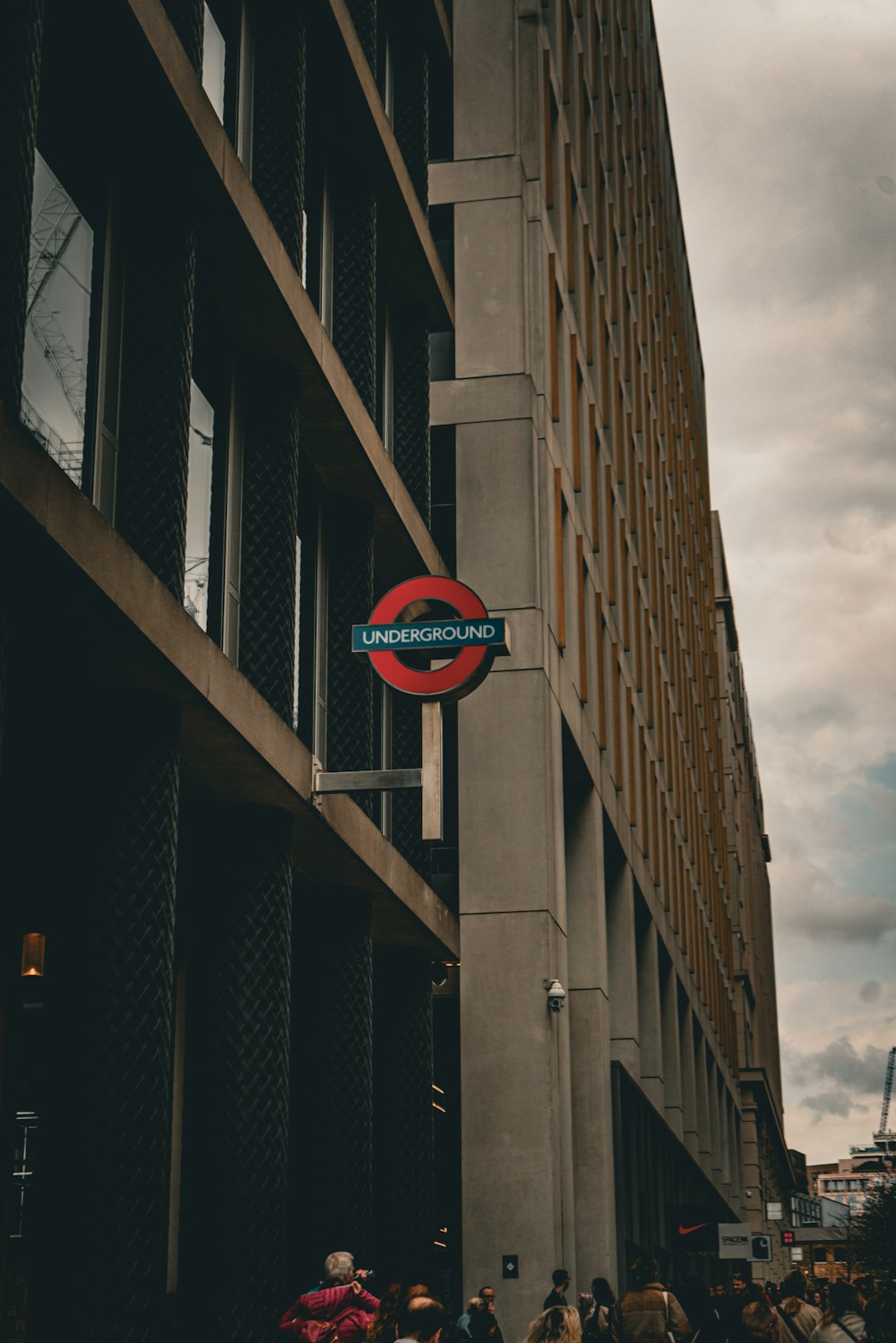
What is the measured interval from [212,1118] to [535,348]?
17608 mm

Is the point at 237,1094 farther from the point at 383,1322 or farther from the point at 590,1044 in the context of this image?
the point at 590,1044

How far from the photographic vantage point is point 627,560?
Answer: 43375 mm

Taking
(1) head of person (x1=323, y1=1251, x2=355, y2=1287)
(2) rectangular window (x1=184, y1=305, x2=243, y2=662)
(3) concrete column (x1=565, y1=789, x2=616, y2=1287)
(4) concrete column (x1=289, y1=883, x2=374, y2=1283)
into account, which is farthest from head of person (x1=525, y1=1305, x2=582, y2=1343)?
(3) concrete column (x1=565, y1=789, x2=616, y2=1287)

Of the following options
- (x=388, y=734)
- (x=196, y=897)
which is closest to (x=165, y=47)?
(x=196, y=897)

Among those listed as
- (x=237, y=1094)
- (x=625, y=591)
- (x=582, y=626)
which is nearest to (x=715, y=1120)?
(x=625, y=591)

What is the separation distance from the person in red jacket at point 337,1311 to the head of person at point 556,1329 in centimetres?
216

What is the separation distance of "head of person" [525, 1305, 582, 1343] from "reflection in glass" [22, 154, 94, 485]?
7446 mm

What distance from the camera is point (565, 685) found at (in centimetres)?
3069

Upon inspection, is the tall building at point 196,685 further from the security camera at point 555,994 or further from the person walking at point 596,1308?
the security camera at point 555,994

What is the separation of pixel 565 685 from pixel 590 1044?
6167mm

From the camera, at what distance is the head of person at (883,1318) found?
12.8 meters

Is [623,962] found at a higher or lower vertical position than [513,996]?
higher

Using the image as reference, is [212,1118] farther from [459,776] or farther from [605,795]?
[605,795]

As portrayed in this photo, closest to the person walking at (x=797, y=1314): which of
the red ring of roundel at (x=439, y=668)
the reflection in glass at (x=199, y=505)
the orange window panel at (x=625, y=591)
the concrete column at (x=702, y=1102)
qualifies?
the red ring of roundel at (x=439, y=668)
